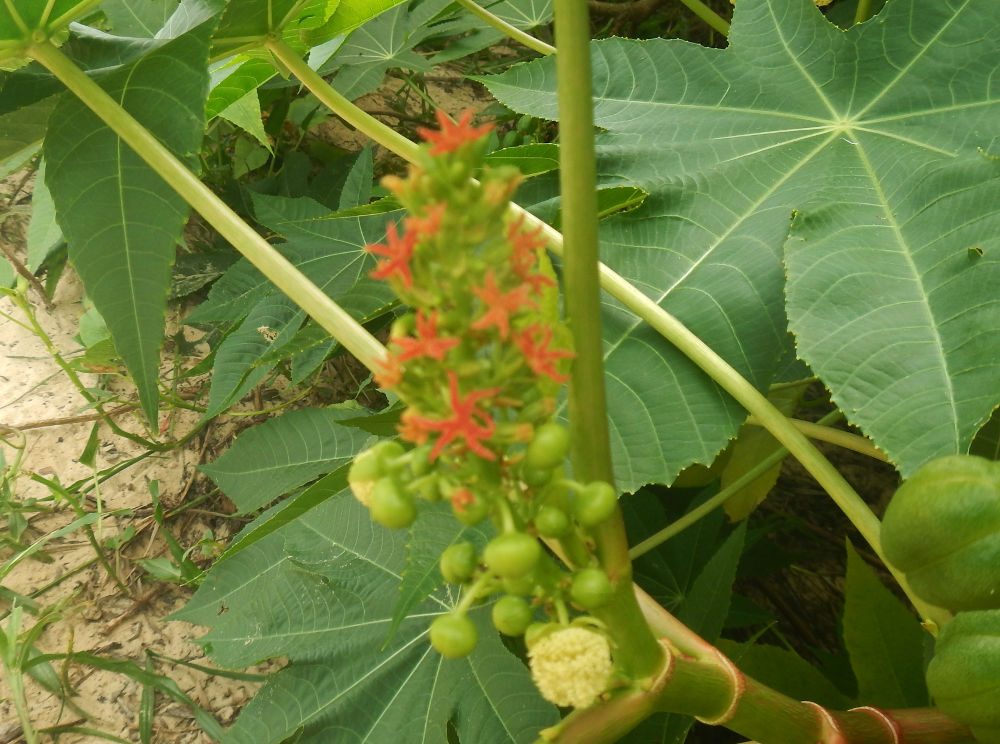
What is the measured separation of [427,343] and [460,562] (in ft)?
0.39

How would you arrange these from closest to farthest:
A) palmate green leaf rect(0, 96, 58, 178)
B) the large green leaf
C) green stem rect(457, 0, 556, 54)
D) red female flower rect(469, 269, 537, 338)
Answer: red female flower rect(469, 269, 537, 338)
the large green leaf
palmate green leaf rect(0, 96, 58, 178)
green stem rect(457, 0, 556, 54)

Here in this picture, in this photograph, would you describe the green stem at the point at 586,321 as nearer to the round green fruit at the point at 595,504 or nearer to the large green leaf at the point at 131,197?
the round green fruit at the point at 595,504

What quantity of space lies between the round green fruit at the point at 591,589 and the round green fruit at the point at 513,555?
5cm

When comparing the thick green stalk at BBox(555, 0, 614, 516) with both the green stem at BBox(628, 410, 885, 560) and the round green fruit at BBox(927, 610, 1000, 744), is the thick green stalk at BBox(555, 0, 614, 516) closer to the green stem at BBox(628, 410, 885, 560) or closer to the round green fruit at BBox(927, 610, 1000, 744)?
the round green fruit at BBox(927, 610, 1000, 744)

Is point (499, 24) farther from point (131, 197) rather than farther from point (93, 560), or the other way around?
point (93, 560)

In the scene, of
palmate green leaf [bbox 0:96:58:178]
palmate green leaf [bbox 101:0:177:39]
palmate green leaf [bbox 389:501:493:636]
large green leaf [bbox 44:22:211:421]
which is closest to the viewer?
palmate green leaf [bbox 389:501:493:636]

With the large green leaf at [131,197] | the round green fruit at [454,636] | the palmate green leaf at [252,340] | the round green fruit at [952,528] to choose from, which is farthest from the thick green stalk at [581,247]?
the palmate green leaf at [252,340]

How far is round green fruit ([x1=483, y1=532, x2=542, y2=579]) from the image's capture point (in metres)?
0.33

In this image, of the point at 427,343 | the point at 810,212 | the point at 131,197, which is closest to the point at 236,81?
the point at 131,197

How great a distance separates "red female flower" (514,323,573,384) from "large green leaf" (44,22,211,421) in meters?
0.43

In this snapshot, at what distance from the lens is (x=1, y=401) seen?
167 cm

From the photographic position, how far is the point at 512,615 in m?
0.37

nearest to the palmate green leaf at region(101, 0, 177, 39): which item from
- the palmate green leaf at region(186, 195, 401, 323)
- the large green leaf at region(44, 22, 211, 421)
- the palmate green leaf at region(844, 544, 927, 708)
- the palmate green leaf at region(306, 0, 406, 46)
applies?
the palmate green leaf at region(186, 195, 401, 323)

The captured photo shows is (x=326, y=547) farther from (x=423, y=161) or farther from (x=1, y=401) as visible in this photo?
(x=1, y=401)
